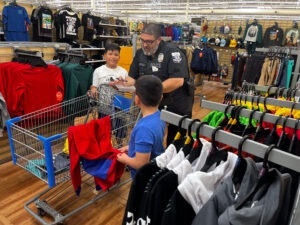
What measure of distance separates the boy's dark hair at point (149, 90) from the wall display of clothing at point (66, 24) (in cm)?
485

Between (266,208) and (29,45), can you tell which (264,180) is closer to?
(266,208)

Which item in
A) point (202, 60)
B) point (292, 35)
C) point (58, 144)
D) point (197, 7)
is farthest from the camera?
point (197, 7)

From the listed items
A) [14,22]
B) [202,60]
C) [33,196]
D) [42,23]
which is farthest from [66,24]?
[33,196]

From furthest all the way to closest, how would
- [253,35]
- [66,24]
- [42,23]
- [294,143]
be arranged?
[253,35]
[66,24]
[42,23]
[294,143]

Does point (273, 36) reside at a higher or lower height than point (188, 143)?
higher

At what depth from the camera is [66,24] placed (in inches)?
227

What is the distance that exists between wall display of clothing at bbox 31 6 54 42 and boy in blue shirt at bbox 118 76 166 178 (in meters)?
4.62

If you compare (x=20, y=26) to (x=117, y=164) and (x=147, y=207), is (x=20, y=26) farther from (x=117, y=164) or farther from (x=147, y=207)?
(x=147, y=207)

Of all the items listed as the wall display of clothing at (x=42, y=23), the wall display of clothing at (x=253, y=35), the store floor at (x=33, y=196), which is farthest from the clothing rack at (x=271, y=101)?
the wall display of clothing at (x=253, y=35)

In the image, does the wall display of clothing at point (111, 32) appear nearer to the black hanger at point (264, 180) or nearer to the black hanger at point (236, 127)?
the black hanger at point (236, 127)

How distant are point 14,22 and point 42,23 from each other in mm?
560

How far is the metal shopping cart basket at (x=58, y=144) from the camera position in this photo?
1.89m

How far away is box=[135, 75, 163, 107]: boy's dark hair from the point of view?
5.21 feet

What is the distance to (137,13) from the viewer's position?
15.8 metres
